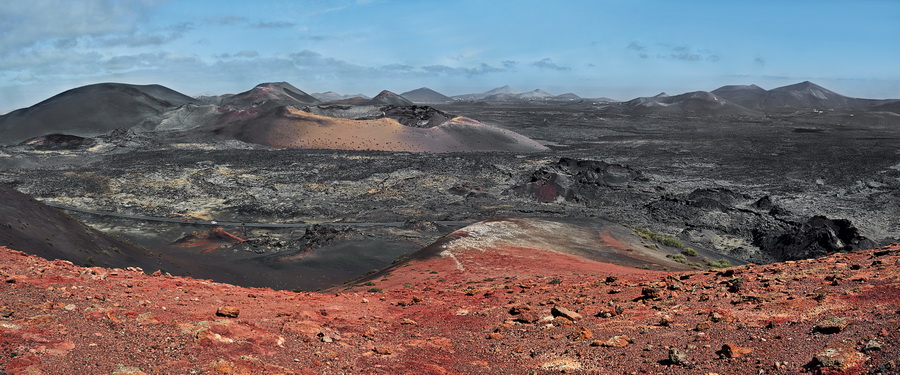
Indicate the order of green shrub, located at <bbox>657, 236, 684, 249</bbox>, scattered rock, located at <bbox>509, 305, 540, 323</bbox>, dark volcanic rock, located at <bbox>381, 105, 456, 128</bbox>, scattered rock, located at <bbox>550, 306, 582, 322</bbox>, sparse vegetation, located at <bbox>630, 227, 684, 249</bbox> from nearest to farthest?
scattered rock, located at <bbox>550, 306, 582, 322</bbox>, scattered rock, located at <bbox>509, 305, 540, 323</bbox>, green shrub, located at <bbox>657, 236, 684, 249</bbox>, sparse vegetation, located at <bbox>630, 227, 684, 249</bbox>, dark volcanic rock, located at <bbox>381, 105, 456, 128</bbox>

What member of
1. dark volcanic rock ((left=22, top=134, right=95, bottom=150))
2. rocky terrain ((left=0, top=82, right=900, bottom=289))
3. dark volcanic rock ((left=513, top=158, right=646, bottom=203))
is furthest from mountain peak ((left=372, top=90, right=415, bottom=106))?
dark volcanic rock ((left=513, top=158, right=646, bottom=203))

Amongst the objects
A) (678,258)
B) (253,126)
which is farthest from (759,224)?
(253,126)

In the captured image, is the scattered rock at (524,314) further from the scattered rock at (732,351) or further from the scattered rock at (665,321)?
the scattered rock at (732,351)

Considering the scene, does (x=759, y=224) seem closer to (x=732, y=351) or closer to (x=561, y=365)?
(x=732, y=351)

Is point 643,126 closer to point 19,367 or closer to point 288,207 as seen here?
point 288,207

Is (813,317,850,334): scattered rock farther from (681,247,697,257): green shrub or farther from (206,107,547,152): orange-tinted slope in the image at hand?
(206,107,547,152): orange-tinted slope

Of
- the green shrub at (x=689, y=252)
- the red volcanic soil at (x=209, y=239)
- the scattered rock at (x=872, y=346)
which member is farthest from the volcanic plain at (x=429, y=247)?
the green shrub at (x=689, y=252)
